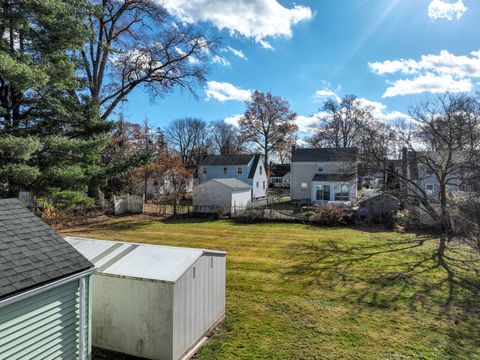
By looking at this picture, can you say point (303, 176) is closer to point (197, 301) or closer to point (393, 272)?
point (393, 272)

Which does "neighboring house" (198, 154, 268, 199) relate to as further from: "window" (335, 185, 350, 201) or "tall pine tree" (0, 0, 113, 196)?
"tall pine tree" (0, 0, 113, 196)

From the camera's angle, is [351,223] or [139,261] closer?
[139,261]

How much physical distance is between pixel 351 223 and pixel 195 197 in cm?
1405

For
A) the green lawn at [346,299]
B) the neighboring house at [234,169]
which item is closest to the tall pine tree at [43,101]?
the green lawn at [346,299]

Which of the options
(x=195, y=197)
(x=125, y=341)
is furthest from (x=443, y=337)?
(x=195, y=197)

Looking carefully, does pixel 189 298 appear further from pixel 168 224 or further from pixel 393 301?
pixel 168 224

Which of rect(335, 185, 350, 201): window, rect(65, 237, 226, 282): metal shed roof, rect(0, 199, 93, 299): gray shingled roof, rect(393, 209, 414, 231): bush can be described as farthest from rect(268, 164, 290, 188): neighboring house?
rect(0, 199, 93, 299): gray shingled roof

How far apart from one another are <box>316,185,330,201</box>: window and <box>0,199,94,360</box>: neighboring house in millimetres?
28461

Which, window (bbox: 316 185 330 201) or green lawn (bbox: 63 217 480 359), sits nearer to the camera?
green lawn (bbox: 63 217 480 359)

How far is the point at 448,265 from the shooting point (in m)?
11.5

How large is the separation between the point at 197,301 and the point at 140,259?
1.44m

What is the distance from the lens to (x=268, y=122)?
1799 inches

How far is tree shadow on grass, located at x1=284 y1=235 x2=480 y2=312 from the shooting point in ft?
28.1

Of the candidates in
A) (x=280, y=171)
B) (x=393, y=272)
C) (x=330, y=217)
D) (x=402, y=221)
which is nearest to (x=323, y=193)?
(x=330, y=217)
